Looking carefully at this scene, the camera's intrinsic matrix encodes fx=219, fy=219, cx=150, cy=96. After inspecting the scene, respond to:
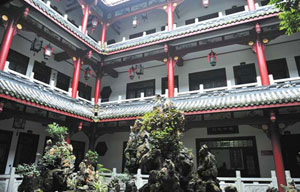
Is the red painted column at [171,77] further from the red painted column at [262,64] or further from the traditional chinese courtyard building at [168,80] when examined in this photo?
the red painted column at [262,64]

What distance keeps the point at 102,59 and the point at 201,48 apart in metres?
5.79

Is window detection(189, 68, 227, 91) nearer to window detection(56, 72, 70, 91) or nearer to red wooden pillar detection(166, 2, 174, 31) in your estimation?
red wooden pillar detection(166, 2, 174, 31)

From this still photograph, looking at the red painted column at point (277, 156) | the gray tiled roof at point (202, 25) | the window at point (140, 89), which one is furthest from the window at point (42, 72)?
the red painted column at point (277, 156)

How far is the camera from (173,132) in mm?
5055

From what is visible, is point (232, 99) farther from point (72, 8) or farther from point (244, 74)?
point (72, 8)

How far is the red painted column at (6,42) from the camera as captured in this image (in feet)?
26.3

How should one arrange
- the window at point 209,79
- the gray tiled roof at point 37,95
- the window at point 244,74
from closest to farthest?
1. the gray tiled roof at point 37,95
2. the window at point 244,74
3. the window at point 209,79

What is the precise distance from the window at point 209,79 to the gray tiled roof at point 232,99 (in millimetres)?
2566

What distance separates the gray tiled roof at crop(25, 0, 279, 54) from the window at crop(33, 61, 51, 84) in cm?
281

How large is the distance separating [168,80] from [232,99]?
11.3 ft

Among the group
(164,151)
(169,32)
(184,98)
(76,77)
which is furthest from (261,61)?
(76,77)

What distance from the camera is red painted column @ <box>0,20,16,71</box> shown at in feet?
26.3

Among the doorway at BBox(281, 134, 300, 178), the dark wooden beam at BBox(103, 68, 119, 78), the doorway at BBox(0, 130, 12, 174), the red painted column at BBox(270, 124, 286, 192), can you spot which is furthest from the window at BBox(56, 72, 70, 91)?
the doorway at BBox(281, 134, 300, 178)

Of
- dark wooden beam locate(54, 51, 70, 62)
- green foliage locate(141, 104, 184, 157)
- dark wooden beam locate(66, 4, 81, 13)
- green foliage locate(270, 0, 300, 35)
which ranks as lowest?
green foliage locate(141, 104, 184, 157)
